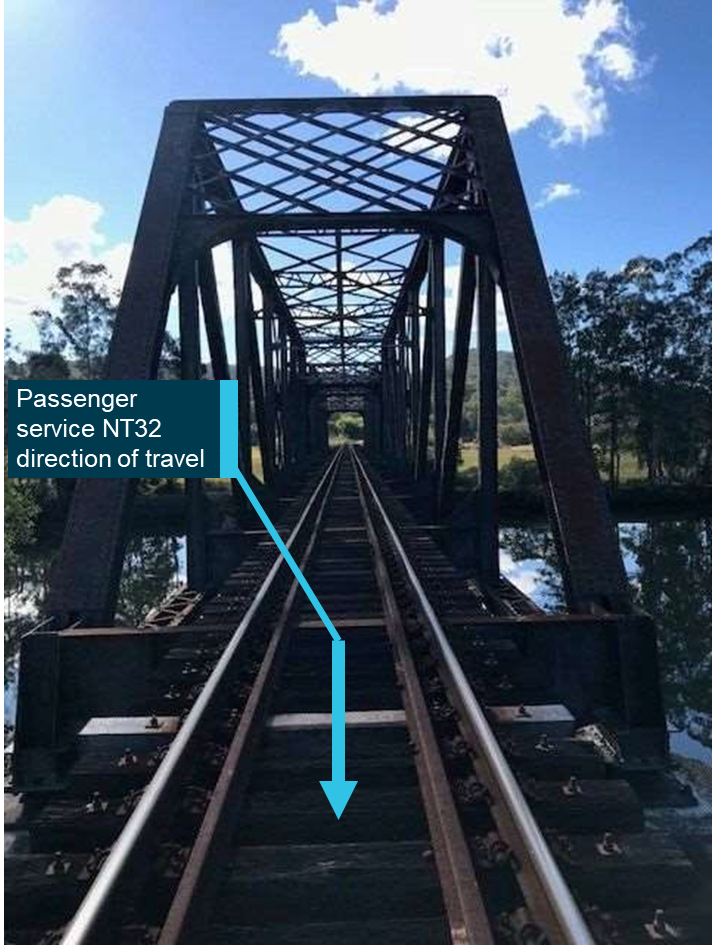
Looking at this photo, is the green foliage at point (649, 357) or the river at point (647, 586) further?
the green foliage at point (649, 357)

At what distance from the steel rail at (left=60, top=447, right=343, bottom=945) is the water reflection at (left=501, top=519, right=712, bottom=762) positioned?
6.63 meters

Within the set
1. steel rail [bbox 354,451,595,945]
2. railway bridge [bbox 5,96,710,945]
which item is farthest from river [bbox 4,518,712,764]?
steel rail [bbox 354,451,595,945]

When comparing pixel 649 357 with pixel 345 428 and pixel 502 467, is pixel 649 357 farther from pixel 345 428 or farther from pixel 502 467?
pixel 345 428

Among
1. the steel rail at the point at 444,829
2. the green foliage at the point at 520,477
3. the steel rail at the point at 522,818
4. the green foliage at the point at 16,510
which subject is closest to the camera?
the steel rail at the point at 522,818

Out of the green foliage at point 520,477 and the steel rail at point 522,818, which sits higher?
the green foliage at point 520,477

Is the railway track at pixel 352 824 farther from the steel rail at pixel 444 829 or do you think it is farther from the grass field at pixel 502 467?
the grass field at pixel 502 467

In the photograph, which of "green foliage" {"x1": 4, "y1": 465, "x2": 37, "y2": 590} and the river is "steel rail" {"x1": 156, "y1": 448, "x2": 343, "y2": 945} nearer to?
the river

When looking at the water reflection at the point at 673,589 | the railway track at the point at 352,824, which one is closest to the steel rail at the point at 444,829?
the railway track at the point at 352,824

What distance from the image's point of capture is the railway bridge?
9.66ft

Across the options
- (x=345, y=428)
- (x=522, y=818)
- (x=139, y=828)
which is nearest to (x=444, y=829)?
A: (x=522, y=818)

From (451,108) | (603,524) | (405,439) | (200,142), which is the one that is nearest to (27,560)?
(405,439)

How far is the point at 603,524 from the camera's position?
21.1 feet

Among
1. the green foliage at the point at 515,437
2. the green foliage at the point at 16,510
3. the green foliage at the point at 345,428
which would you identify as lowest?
the green foliage at the point at 16,510

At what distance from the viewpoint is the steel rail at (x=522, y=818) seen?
246 cm
